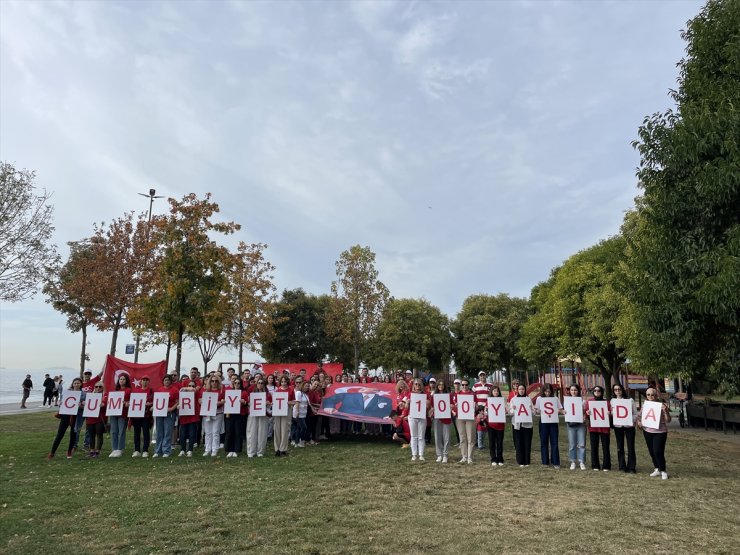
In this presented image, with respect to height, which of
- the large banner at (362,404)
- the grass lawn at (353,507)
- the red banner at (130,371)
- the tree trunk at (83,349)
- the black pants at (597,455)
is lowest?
the grass lawn at (353,507)

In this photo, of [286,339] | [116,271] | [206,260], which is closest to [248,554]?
[206,260]

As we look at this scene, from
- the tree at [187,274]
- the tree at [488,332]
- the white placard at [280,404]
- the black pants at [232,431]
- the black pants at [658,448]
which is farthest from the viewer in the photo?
the tree at [488,332]

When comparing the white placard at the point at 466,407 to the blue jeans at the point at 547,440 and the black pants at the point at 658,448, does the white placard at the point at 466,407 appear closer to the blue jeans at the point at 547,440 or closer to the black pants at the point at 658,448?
the blue jeans at the point at 547,440

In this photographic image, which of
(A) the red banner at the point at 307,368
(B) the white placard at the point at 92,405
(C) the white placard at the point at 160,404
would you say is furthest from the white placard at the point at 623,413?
(A) the red banner at the point at 307,368

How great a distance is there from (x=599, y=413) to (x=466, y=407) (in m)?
3.05

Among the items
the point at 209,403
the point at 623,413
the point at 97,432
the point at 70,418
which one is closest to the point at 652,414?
the point at 623,413

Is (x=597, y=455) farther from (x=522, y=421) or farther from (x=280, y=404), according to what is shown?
(x=280, y=404)

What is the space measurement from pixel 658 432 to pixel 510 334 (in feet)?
139

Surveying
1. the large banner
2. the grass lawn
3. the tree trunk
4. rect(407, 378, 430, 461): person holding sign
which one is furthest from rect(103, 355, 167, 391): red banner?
the tree trunk

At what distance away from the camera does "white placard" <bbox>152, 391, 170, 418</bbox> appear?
42.8 feet

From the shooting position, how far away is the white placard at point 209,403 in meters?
13.3

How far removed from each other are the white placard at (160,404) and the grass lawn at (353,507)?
1.16 meters

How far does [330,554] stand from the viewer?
243 inches

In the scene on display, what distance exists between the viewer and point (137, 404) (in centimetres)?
1306
